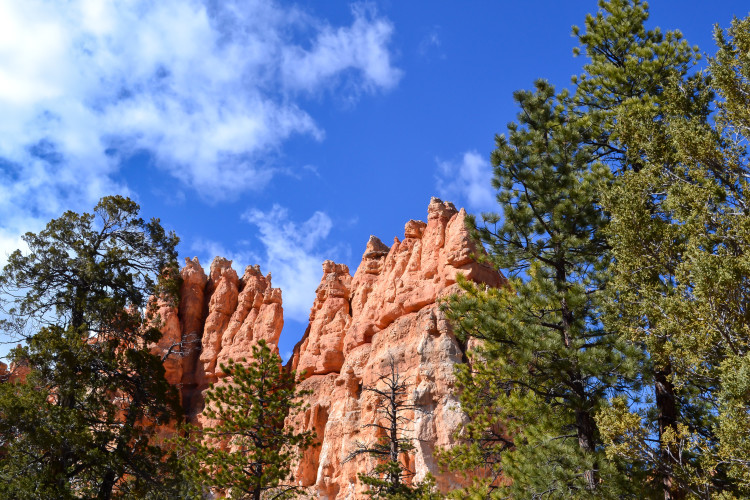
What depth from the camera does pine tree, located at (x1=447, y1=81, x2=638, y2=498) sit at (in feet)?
46.5

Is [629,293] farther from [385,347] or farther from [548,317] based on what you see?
[385,347]

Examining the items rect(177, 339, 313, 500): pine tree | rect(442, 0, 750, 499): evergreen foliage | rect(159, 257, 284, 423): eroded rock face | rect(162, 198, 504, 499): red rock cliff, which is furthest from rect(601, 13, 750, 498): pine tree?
rect(159, 257, 284, 423): eroded rock face

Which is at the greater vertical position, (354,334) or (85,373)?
(354,334)

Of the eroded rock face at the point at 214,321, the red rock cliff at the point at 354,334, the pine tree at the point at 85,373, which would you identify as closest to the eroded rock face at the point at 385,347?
the red rock cliff at the point at 354,334

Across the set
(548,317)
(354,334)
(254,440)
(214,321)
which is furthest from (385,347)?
(548,317)

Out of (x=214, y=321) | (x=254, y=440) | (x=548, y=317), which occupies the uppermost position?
(x=214, y=321)

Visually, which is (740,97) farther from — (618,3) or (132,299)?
(132,299)

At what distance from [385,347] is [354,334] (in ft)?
12.5

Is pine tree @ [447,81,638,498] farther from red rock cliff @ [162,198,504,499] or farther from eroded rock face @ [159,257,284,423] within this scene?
eroded rock face @ [159,257,284,423]

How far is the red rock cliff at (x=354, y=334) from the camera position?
32688 millimetres

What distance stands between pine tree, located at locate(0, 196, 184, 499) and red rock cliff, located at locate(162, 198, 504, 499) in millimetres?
10902

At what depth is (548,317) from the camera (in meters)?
16.5

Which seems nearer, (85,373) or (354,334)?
(85,373)

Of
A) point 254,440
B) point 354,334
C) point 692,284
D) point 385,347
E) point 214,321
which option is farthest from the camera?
point 214,321
